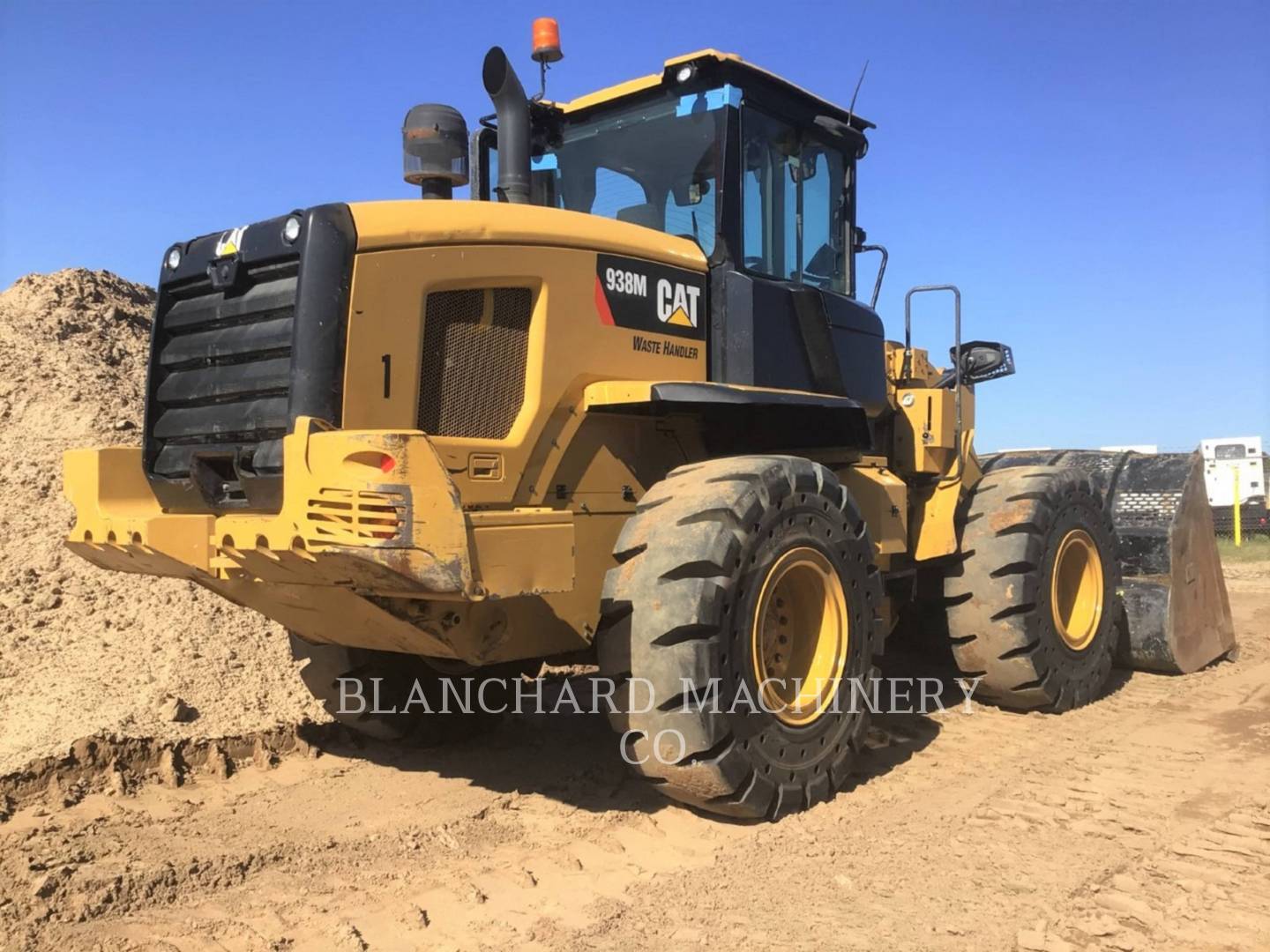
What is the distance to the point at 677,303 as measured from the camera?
5.00m

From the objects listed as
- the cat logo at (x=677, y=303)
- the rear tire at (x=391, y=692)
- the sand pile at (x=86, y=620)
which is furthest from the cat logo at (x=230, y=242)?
the sand pile at (x=86, y=620)

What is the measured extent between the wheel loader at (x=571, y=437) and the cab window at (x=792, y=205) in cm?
2

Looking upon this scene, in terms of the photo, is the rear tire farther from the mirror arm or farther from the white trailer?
the white trailer

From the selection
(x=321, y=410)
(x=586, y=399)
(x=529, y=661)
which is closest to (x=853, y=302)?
(x=586, y=399)

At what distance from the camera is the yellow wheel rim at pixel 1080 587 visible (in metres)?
6.93

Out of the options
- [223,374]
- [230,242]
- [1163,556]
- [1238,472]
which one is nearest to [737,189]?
[230,242]

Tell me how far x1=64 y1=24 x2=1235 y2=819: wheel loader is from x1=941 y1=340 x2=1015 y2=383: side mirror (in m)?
1.38

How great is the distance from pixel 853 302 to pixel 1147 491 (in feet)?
11.4

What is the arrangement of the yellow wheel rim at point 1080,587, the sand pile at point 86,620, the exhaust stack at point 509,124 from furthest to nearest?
the yellow wheel rim at point 1080,587
the sand pile at point 86,620
the exhaust stack at point 509,124

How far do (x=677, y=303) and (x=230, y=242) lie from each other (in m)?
→ 1.93

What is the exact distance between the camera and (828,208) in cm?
619

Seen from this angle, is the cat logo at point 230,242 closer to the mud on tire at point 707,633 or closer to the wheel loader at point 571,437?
the wheel loader at point 571,437

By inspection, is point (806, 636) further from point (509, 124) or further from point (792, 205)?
point (509, 124)

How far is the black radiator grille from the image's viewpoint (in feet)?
13.4
